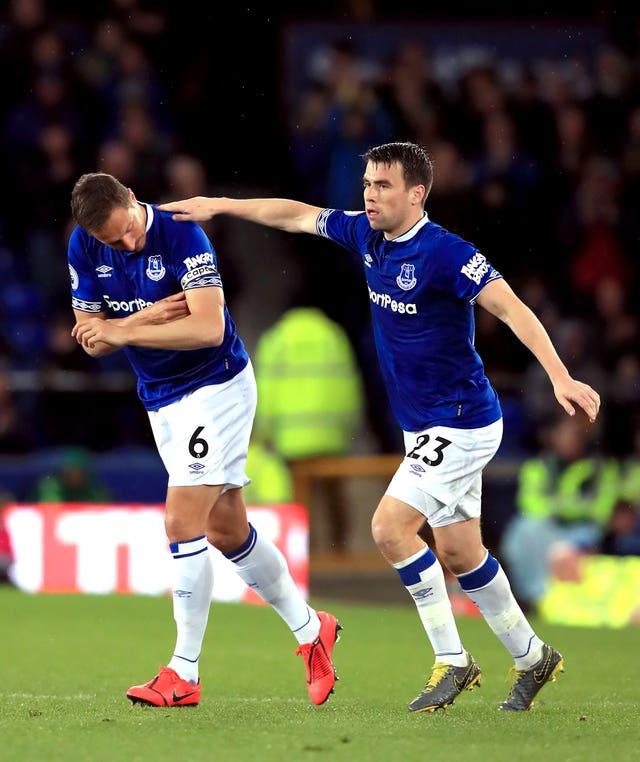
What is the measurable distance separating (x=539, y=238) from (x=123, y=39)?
4585 millimetres

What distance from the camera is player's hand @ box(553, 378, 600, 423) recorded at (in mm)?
5750

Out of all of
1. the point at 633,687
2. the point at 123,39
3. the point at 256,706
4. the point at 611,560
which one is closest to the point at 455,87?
the point at 123,39

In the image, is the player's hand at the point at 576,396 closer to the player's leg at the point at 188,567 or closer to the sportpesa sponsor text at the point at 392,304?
the sportpesa sponsor text at the point at 392,304

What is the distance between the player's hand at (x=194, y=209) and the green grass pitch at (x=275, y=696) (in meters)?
1.95

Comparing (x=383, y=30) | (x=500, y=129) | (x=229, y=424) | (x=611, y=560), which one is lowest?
(x=611, y=560)

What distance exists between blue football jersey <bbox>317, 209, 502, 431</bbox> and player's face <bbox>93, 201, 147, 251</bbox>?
2.99 feet

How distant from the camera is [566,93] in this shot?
16.6 meters

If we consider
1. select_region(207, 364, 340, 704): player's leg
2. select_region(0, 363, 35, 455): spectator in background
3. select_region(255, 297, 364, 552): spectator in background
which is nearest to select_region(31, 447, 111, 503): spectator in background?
select_region(0, 363, 35, 455): spectator in background

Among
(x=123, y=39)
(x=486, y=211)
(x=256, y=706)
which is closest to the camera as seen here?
(x=256, y=706)

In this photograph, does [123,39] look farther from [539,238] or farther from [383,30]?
[539,238]

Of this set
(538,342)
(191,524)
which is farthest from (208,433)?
(538,342)

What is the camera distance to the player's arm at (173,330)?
6.22 m

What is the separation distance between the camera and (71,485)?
12.7 meters

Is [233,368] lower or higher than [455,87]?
lower
